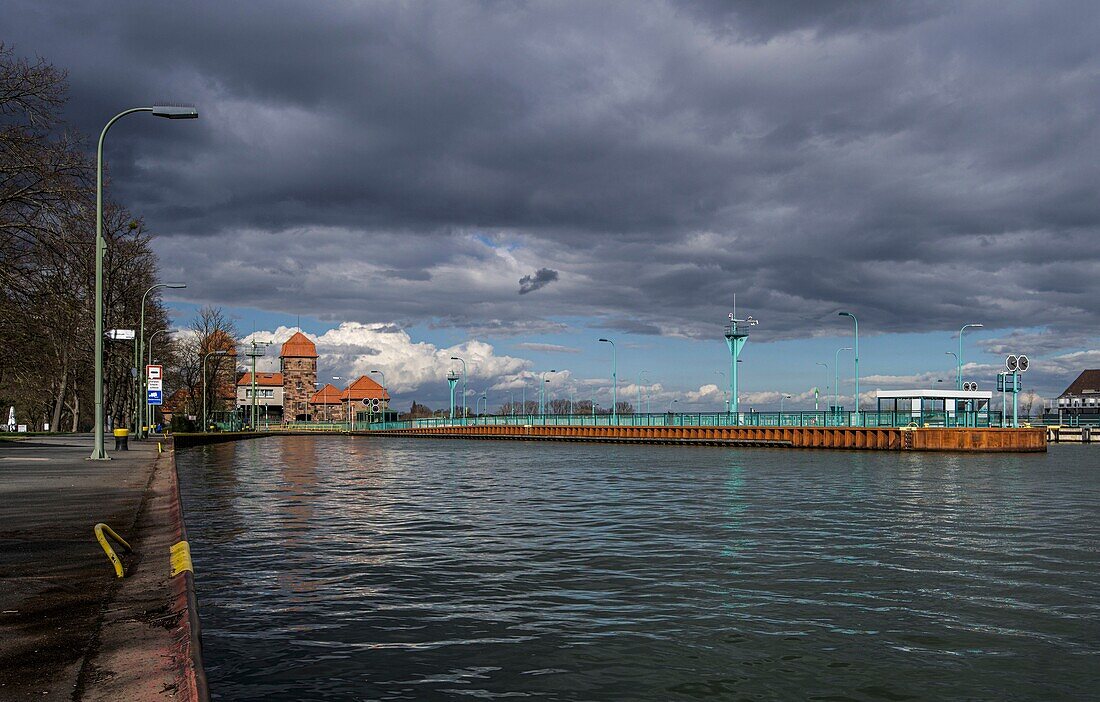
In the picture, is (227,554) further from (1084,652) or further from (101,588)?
(1084,652)

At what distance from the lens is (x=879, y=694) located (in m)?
7.82

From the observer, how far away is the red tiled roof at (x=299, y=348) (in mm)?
185625

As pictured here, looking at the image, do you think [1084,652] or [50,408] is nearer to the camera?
[1084,652]

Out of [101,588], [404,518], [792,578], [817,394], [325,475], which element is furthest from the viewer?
[817,394]

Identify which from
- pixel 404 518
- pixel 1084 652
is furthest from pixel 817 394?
pixel 1084 652

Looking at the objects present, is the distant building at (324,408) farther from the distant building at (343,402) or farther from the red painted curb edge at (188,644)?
the red painted curb edge at (188,644)

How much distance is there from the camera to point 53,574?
9.45 m

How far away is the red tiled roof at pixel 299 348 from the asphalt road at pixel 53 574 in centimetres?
16938

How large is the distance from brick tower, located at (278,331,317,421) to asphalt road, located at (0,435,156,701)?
556ft

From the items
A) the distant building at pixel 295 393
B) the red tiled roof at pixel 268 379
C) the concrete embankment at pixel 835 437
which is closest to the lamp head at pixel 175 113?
the concrete embankment at pixel 835 437

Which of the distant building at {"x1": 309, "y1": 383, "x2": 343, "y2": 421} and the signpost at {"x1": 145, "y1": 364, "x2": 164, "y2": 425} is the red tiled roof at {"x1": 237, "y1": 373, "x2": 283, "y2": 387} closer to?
the distant building at {"x1": 309, "y1": 383, "x2": 343, "y2": 421}

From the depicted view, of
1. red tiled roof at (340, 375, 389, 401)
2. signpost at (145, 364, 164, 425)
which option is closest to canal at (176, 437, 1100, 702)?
signpost at (145, 364, 164, 425)

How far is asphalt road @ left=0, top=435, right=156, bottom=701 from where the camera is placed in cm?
615

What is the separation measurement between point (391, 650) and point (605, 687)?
2340 mm
